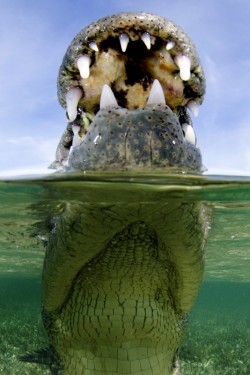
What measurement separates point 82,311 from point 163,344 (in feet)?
2.74

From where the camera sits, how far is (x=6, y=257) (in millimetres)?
19469

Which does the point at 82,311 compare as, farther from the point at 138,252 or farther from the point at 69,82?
the point at 69,82

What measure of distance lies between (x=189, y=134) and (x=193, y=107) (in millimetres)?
210

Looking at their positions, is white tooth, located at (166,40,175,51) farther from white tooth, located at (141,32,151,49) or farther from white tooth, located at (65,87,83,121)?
white tooth, located at (65,87,83,121)

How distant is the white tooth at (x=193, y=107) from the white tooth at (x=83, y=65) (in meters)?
0.76

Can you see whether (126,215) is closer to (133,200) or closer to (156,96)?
(133,200)

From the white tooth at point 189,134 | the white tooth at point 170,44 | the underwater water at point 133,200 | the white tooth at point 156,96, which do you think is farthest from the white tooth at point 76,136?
the white tooth at point 170,44

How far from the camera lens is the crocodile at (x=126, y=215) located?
8.93 ft

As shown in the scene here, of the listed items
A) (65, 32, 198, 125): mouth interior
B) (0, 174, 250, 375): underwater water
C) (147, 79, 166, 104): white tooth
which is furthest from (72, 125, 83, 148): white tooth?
(147, 79, 166, 104): white tooth

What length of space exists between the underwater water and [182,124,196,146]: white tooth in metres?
0.36

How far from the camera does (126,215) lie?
3.11 meters

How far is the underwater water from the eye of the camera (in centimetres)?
393

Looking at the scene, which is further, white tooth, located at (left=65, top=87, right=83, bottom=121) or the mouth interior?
white tooth, located at (left=65, top=87, right=83, bottom=121)

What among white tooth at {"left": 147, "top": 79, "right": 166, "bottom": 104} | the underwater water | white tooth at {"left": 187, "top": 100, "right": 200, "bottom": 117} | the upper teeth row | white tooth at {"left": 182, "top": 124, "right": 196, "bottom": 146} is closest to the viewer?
white tooth at {"left": 147, "top": 79, "right": 166, "bottom": 104}
